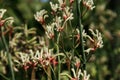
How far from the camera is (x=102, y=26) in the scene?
213 inches

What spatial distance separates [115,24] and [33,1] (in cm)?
273

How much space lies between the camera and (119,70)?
5070mm

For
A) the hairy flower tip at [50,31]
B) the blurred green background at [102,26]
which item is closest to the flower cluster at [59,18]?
the hairy flower tip at [50,31]

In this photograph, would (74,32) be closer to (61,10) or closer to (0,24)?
(61,10)

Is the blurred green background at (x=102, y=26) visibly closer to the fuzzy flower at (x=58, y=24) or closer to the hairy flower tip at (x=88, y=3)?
the hairy flower tip at (x=88, y=3)

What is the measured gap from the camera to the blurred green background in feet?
15.1

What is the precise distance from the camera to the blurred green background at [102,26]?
15.1ft

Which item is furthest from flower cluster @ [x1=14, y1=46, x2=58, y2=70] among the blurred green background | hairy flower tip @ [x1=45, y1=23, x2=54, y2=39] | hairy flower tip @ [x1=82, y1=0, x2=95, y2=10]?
the blurred green background

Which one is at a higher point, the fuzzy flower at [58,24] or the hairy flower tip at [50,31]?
the fuzzy flower at [58,24]

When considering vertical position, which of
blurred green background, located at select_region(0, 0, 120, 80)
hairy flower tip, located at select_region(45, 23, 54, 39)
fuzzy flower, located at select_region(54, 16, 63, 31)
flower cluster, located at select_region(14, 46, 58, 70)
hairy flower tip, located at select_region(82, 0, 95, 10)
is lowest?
flower cluster, located at select_region(14, 46, 58, 70)

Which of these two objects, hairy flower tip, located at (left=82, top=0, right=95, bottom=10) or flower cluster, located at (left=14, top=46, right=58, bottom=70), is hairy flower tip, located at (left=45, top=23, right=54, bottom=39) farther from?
hairy flower tip, located at (left=82, top=0, right=95, bottom=10)

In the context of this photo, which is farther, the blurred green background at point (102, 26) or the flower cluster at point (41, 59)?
the blurred green background at point (102, 26)

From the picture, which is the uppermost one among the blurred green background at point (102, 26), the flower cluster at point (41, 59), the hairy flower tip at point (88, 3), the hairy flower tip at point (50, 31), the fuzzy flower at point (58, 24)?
the blurred green background at point (102, 26)

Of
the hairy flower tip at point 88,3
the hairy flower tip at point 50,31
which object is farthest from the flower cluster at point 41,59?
the hairy flower tip at point 88,3
